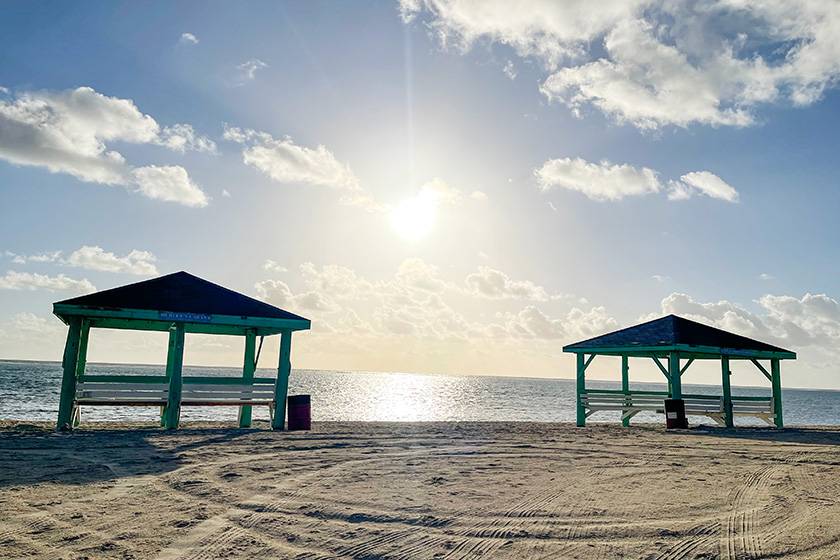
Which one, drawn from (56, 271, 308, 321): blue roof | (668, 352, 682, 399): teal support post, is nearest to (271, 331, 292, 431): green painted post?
(56, 271, 308, 321): blue roof

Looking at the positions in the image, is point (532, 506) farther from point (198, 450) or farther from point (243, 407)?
point (243, 407)

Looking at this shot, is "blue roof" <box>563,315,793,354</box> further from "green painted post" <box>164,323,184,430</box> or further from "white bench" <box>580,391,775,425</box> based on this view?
"green painted post" <box>164,323,184,430</box>

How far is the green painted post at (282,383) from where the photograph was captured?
1633 centimetres

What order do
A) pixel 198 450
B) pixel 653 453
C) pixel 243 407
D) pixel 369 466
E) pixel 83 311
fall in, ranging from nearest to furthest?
pixel 369 466
pixel 198 450
pixel 653 453
pixel 83 311
pixel 243 407

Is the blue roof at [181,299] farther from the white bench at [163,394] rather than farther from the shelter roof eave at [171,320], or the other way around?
the white bench at [163,394]

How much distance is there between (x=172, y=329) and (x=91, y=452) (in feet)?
23.9

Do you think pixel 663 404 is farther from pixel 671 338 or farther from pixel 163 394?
pixel 163 394

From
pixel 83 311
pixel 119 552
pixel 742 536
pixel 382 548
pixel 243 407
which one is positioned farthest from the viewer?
pixel 243 407

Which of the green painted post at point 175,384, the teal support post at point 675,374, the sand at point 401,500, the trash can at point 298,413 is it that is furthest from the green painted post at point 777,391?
the green painted post at point 175,384

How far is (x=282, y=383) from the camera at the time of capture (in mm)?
16500

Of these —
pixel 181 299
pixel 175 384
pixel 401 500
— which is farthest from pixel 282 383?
pixel 401 500

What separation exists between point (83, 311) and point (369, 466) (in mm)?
8909

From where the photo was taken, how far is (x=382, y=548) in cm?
524

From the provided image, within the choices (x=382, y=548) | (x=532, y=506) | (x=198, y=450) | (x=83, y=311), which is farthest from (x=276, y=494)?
(x=83, y=311)
